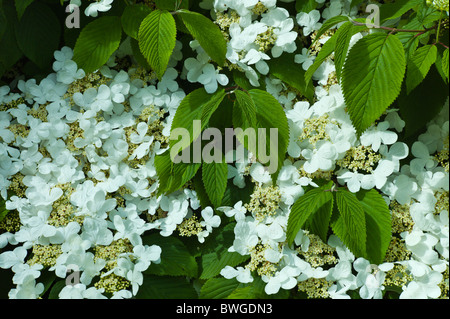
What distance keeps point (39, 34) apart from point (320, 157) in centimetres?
85

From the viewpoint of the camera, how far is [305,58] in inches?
52.0

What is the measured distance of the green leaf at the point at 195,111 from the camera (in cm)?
117

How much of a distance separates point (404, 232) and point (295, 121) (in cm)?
38

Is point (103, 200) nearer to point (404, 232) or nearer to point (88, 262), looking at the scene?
point (88, 262)

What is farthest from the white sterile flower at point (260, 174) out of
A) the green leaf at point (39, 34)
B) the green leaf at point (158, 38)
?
the green leaf at point (39, 34)

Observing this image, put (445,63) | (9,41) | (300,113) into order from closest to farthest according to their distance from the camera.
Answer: (445,63)
(300,113)
(9,41)

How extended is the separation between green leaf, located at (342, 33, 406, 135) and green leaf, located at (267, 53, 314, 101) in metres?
0.20

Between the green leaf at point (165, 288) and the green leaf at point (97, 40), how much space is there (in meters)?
0.58

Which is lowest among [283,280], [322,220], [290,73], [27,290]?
[27,290]

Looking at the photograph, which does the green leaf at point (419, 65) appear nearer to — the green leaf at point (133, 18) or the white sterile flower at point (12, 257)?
the green leaf at point (133, 18)

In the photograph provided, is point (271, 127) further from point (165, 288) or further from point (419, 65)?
point (165, 288)

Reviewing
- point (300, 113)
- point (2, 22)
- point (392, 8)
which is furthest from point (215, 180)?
point (2, 22)

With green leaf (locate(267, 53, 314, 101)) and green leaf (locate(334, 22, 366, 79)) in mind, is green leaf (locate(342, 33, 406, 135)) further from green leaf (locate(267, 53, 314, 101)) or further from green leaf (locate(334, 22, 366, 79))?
green leaf (locate(267, 53, 314, 101))

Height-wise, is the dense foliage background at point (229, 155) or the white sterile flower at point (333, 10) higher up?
the white sterile flower at point (333, 10)
